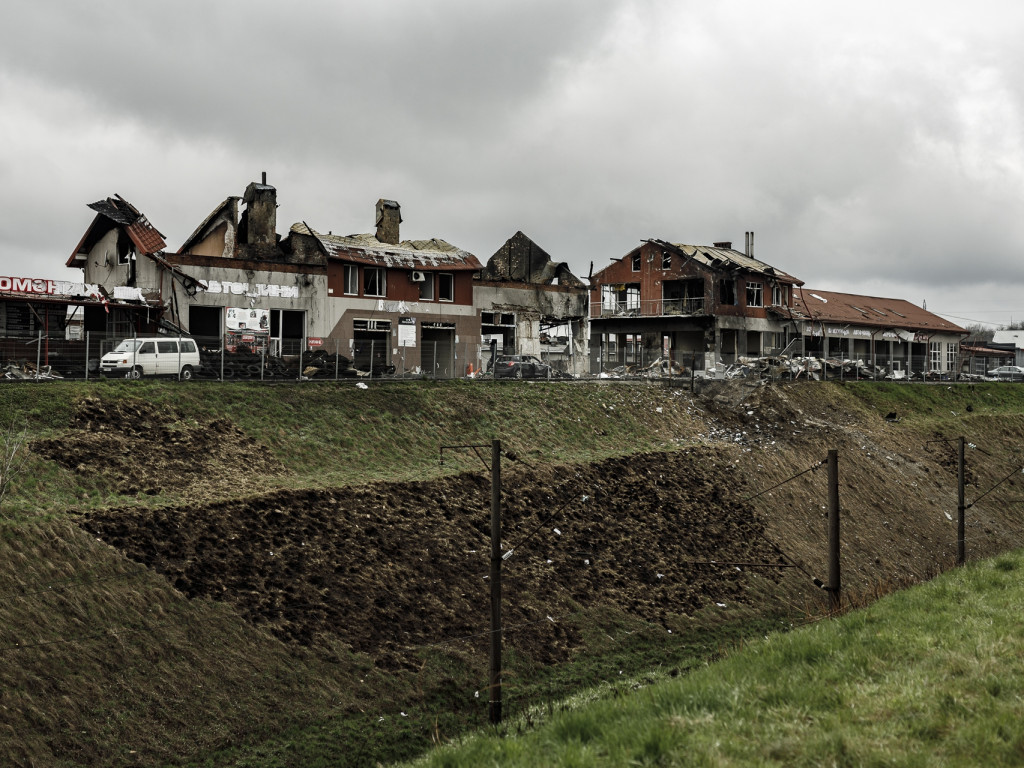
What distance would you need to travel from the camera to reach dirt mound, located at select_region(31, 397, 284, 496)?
76.1 feet

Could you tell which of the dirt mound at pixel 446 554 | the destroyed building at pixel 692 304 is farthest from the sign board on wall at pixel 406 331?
the dirt mound at pixel 446 554

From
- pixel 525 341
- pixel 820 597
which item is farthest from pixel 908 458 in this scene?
pixel 525 341

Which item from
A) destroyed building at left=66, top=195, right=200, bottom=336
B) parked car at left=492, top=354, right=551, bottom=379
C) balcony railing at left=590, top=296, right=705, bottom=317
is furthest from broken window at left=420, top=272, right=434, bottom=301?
balcony railing at left=590, top=296, right=705, bottom=317

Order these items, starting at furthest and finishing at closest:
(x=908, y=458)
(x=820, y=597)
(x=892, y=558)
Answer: (x=908, y=458) → (x=892, y=558) → (x=820, y=597)

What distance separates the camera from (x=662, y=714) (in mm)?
10289

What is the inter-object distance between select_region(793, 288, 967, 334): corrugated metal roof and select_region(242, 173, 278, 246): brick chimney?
4481cm

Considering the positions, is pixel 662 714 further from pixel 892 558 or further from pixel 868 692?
pixel 892 558

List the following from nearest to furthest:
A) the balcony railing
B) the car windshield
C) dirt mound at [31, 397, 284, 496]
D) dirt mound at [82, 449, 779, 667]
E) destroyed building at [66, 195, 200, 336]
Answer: dirt mound at [82, 449, 779, 667] < dirt mound at [31, 397, 284, 496] < the car windshield < destroyed building at [66, 195, 200, 336] < the balcony railing

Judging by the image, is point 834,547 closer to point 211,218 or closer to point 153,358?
point 153,358

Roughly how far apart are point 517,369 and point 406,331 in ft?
38.5

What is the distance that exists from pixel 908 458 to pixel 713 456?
13.7 m

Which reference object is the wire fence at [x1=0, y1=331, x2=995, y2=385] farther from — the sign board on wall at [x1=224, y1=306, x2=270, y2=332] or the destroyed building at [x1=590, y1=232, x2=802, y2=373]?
the destroyed building at [x1=590, y1=232, x2=802, y2=373]

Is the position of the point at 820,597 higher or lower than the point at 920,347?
lower

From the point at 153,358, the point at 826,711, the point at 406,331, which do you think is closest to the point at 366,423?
the point at 153,358
